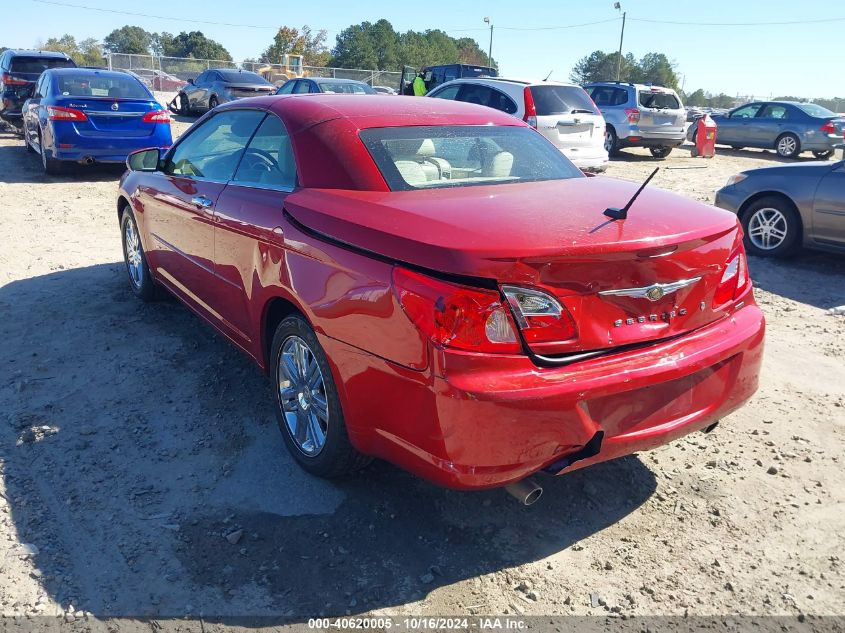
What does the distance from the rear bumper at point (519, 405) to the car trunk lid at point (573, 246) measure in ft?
0.42

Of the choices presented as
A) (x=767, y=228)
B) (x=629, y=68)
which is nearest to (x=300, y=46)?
(x=629, y=68)

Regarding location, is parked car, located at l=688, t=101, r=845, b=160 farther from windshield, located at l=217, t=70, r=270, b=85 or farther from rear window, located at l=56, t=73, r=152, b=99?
rear window, located at l=56, t=73, r=152, b=99

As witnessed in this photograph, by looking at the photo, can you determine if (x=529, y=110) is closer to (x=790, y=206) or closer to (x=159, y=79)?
(x=790, y=206)

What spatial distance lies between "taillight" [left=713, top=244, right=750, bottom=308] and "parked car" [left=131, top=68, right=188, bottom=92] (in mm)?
38155

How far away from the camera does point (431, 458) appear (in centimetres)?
257

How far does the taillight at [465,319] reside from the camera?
2473 mm

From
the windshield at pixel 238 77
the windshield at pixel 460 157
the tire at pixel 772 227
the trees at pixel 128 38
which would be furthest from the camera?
the trees at pixel 128 38

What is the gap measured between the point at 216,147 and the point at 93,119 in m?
7.47

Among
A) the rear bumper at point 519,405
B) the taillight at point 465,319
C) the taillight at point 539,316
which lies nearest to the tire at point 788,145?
the rear bumper at point 519,405

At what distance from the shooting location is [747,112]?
20844mm

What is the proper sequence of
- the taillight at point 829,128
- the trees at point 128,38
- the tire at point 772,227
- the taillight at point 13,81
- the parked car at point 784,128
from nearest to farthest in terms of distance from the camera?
the tire at point 772,227 < the taillight at point 13,81 < the taillight at point 829,128 < the parked car at point 784,128 < the trees at point 128,38

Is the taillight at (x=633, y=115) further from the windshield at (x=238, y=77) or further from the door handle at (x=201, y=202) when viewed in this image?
the door handle at (x=201, y=202)

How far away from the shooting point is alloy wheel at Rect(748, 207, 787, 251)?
743cm

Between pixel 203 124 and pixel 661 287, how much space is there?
3260 millimetres
